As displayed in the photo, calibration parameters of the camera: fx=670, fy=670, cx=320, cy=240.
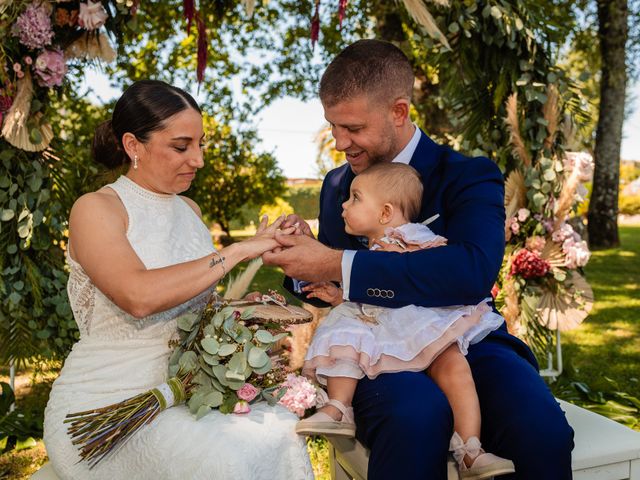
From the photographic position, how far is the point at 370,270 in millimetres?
2494

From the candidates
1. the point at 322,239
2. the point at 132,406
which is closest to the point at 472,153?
the point at 322,239

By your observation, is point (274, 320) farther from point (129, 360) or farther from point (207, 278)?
point (129, 360)

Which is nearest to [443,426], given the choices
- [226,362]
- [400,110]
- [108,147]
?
[226,362]

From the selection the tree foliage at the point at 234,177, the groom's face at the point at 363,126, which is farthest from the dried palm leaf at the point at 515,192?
the tree foliage at the point at 234,177

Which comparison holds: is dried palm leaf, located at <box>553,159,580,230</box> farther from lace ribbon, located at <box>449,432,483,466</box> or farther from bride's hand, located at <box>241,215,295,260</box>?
lace ribbon, located at <box>449,432,483,466</box>

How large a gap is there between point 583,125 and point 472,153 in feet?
2.72

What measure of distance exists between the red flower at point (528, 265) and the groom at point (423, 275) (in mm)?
2233

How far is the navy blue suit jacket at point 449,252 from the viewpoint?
96.9 inches

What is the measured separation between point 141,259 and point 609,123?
12.6 metres

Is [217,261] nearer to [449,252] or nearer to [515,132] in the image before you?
[449,252]

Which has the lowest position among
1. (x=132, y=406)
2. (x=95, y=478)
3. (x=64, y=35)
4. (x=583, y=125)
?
(x=95, y=478)

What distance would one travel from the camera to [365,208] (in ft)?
8.90

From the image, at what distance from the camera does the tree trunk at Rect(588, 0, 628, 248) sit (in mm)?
11891

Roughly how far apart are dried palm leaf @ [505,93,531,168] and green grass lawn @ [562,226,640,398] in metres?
1.95
